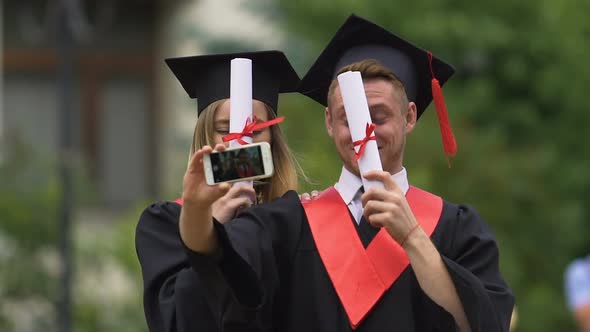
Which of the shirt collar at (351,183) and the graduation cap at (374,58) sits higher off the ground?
the graduation cap at (374,58)

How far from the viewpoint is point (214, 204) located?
3.96 meters

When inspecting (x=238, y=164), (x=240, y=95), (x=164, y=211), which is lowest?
(x=164, y=211)

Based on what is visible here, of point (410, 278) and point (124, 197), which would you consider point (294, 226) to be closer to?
point (410, 278)

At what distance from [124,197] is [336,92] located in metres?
15.4

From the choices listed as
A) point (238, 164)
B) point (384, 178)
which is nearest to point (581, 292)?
point (384, 178)

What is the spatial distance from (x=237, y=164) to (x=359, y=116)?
438 millimetres

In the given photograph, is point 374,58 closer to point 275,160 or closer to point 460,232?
point 275,160

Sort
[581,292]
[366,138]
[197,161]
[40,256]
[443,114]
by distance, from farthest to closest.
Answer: [40,256] → [581,292] → [443,114] → [366,138] → [197,161]

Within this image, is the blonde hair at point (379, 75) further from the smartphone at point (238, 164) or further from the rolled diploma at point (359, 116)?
the smartphone at point (238, 164)

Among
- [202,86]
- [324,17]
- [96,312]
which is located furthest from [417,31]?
[202,86]

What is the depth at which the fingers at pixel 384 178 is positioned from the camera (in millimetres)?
3697

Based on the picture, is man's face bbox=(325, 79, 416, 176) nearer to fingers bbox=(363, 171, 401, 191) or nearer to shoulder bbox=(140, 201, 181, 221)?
fingers bbox=(363, 171, 401, 191)

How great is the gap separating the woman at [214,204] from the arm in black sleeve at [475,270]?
566 millimetres

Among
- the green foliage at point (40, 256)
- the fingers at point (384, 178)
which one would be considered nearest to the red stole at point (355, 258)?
the fingers at point (384, 178)
